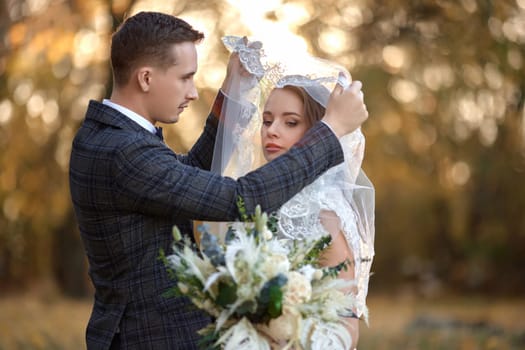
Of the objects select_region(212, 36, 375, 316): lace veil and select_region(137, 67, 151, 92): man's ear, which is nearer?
select_region(137, 67, 151, 92): man's ear

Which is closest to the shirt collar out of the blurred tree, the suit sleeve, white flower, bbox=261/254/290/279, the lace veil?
the suit sleeve

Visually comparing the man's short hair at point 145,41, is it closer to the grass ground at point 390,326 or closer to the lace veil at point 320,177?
the lace veil at point 320,177

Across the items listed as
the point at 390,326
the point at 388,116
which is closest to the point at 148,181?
the point at 388,116

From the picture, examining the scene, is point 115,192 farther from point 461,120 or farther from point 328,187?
point 461,120

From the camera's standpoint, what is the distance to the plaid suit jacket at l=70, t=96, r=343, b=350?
2592 millimetres

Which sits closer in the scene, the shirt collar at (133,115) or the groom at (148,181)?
the groom at (148,181)

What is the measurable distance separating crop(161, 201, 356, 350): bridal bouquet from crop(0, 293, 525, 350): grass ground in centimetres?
625

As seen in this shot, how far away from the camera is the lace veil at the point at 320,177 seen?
3018 mm

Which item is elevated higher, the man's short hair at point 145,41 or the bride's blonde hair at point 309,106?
the man's short hair at point 145,41

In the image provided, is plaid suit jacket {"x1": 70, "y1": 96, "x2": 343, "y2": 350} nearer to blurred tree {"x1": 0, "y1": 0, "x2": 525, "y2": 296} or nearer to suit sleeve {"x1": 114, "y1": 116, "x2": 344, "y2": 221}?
suit sleeve {"x1": 114, "y1": 116, "x2": 344, "y2": 221}

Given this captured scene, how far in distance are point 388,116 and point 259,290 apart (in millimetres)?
7590

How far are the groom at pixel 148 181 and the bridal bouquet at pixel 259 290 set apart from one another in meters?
0.20

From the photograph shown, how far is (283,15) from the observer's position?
20.3 feet

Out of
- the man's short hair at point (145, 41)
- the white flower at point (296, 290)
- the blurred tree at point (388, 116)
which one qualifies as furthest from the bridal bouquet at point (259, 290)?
the blurred tree at point (388, 116)
